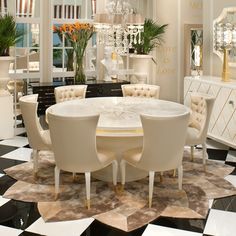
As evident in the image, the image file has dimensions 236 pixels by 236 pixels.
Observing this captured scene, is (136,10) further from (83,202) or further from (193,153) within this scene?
(83,202)

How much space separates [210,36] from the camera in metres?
6.36

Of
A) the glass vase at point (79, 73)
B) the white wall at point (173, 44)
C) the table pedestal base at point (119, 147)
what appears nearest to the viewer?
the table pedestal base at point (119, 147)

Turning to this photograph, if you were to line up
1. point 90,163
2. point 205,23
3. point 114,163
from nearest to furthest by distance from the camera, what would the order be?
point 90,163, point 114,163, point 205,23

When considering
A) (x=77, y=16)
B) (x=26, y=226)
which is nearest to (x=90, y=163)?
(x=26, y=226)

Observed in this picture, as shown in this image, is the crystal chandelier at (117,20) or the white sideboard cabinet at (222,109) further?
the white sideboard cabinet at (222,109)

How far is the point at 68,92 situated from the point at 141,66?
83.8 inches

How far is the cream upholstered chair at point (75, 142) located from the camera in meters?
3.39

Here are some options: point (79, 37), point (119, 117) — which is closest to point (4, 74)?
point (79, 37)

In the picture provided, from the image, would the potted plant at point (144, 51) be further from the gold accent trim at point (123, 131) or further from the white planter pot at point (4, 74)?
the gold accent trim at point (123, 131)

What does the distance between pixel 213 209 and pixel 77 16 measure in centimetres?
487

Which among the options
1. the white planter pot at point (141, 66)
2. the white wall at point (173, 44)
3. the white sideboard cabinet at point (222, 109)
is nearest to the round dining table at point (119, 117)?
the white sideboard cabinet at point (222, 109)

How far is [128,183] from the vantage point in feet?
13.8

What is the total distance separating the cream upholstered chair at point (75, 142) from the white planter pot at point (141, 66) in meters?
3.93

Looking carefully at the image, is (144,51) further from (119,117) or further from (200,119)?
(119,117)
